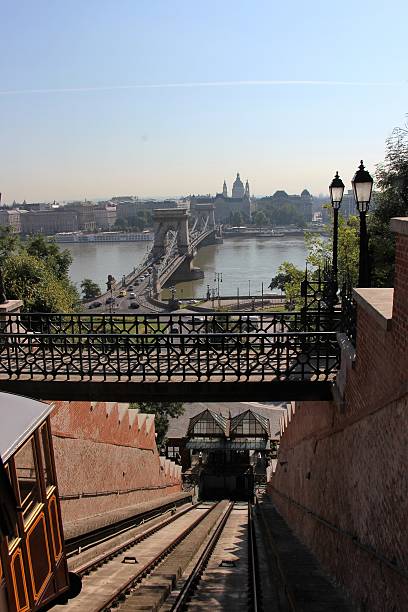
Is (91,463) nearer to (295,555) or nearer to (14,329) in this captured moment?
(14,329)

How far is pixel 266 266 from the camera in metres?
132

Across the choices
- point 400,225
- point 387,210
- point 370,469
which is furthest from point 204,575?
point 387,210

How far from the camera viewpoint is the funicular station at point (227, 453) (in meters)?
27.6

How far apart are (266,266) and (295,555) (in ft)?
407

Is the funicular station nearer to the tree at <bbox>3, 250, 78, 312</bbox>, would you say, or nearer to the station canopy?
the station canopy

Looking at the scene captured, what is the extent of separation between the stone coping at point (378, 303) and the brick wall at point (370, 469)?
3 centimetres

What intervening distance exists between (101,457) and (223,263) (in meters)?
131

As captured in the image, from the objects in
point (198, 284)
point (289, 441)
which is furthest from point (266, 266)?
point (289, 441)

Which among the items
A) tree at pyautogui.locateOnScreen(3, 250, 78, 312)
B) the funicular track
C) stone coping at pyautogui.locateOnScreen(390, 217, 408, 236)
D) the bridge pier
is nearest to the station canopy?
tree at pyautogui.locateOnScreen(3, 250, 78, 312)

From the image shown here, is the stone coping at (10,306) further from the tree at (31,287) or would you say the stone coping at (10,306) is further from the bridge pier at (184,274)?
the bridge pier at (184,274)

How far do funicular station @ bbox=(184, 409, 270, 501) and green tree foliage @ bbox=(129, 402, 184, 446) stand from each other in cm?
223

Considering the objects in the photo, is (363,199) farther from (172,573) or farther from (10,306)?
(10,306)

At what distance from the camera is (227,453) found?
29547mm

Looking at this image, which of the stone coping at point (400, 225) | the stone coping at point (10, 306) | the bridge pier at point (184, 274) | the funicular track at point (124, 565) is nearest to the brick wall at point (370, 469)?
the stone coping at point (400, 225)
